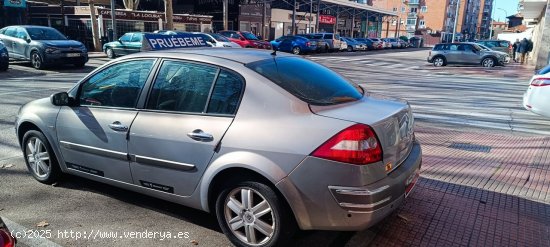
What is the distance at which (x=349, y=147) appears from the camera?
2.70 metres

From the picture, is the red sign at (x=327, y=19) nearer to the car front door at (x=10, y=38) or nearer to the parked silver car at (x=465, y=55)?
the parked silver car at (x=465, y=55)

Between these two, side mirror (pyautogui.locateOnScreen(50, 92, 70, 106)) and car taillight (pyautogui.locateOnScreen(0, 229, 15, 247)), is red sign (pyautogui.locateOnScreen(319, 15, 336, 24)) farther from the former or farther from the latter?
car taillight (pyautogui.locateOnScreen(0, 229, 15, 247))

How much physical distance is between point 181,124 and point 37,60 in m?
14.9

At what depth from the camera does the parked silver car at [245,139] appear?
2756 mm

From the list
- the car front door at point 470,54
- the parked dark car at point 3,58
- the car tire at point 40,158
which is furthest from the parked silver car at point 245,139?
the car front door at point 470,54

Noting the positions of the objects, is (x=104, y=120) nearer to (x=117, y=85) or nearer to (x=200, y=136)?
(x=117, y=85)

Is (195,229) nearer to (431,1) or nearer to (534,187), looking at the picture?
(534,187)

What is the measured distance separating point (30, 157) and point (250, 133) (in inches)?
117

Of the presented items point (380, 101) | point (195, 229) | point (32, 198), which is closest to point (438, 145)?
point (380, 101)

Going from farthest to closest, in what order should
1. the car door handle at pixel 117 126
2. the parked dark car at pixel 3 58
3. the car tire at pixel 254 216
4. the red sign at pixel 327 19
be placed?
the red sign at pixel 327 19, the parked dark car at pixel 3 58, the car door handle at pixel 117 126, the car tire at pixel 254 216

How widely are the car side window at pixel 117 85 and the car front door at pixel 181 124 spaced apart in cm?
21

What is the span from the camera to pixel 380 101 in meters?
3.54

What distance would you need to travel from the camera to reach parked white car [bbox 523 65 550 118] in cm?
727

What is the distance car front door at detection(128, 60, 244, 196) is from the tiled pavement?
1589 mm
